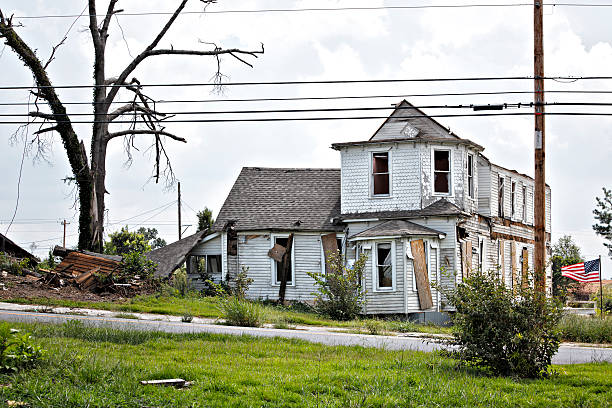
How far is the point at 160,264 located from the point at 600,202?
43.3m

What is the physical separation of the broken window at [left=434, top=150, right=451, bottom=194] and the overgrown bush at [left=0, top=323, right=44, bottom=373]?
21.7 meters

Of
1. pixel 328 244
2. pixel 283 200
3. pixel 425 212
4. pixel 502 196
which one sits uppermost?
pixel 502 196

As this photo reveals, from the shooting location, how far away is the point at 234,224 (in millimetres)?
32906

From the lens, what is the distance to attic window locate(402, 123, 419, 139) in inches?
1225

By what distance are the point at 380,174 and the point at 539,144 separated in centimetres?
1381

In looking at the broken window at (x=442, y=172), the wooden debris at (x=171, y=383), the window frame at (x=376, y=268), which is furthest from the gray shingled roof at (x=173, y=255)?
the wooden debris at (x=171, y=383)

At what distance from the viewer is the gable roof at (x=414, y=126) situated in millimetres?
30359

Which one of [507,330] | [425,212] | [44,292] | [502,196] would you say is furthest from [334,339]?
[502,196]

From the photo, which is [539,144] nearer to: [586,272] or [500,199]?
[586,272]

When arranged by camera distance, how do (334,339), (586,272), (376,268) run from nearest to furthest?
(334,339), (376,268), (586,272)

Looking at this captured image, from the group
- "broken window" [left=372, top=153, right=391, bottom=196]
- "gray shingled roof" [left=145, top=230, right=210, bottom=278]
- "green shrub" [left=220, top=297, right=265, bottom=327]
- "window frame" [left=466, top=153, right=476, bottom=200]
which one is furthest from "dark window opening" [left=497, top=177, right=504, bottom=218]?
"green shrub" [left=220, top=297, right=265, bottom=327]

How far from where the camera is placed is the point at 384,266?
29.5 metres

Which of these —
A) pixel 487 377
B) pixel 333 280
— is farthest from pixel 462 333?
pixel 333 280

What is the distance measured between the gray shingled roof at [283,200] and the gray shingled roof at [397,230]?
96.4 inches
